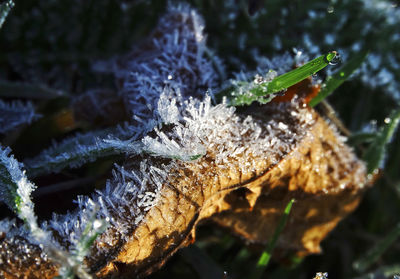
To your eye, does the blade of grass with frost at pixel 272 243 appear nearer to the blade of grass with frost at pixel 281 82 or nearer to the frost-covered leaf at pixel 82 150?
the blade of grass with frost at pixel 281 82

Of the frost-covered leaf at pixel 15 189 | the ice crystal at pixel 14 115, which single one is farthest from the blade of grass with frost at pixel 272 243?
the ice crystal at pixel 14 115

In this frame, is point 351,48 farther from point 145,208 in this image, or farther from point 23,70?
point 23,70

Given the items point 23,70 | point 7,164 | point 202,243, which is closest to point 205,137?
point 7,164

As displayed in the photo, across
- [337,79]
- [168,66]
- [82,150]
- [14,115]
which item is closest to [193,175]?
[82,150]

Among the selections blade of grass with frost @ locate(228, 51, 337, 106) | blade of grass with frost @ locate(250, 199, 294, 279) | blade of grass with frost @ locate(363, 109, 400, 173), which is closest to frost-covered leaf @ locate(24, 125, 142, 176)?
blade of grass with frost @ locate(228, 51, 337, 106)

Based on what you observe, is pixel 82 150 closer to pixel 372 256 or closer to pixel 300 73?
pixel 300 73

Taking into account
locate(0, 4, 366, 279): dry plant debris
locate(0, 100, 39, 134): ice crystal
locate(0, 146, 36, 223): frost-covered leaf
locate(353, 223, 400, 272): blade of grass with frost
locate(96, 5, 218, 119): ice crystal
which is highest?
locate(0, 100, 39, 134): ice crystal

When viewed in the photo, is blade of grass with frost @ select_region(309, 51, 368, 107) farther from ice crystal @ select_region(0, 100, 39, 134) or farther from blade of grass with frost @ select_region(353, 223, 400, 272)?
ice crystal @ select_region(0, 100, 39, 134)
